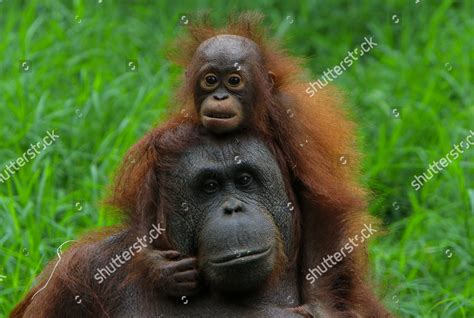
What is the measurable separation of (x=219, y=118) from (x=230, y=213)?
1.23ft

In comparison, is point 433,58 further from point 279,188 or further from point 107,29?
point 279,188

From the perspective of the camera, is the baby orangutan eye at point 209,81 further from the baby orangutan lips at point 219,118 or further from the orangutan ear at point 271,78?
the orangutan ear at point 271,78

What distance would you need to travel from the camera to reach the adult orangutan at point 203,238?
14.3ft

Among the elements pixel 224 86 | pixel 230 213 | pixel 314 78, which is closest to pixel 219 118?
pixel 224 86

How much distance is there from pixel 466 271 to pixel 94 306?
2.25m

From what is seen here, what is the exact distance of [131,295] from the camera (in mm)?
4652

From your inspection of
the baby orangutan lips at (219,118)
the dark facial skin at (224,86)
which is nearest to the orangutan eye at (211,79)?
the dark facial skin at (224,86)

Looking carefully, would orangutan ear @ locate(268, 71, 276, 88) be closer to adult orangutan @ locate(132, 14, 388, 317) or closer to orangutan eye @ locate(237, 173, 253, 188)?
adult orangutan @ locate(132, 14, 388, 317)

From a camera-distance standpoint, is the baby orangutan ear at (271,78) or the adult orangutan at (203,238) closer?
the adult orangutan at (203,238)

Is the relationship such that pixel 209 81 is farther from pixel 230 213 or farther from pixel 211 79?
pixel 230 213

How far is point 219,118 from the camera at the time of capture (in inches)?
176

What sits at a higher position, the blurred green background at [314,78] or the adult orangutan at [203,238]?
the blurred green background at [314,78]

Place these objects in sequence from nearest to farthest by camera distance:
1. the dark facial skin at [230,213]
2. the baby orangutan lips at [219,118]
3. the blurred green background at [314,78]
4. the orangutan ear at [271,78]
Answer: the dark facial skin at [230,213] → the baby orangutan lips at [219,118] → the orangutan ear at [271,78] → the blurred green background at [314,78]

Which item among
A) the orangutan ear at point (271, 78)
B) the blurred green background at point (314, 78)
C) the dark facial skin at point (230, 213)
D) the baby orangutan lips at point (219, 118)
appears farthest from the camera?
the blurred green background at point (314, 78)
